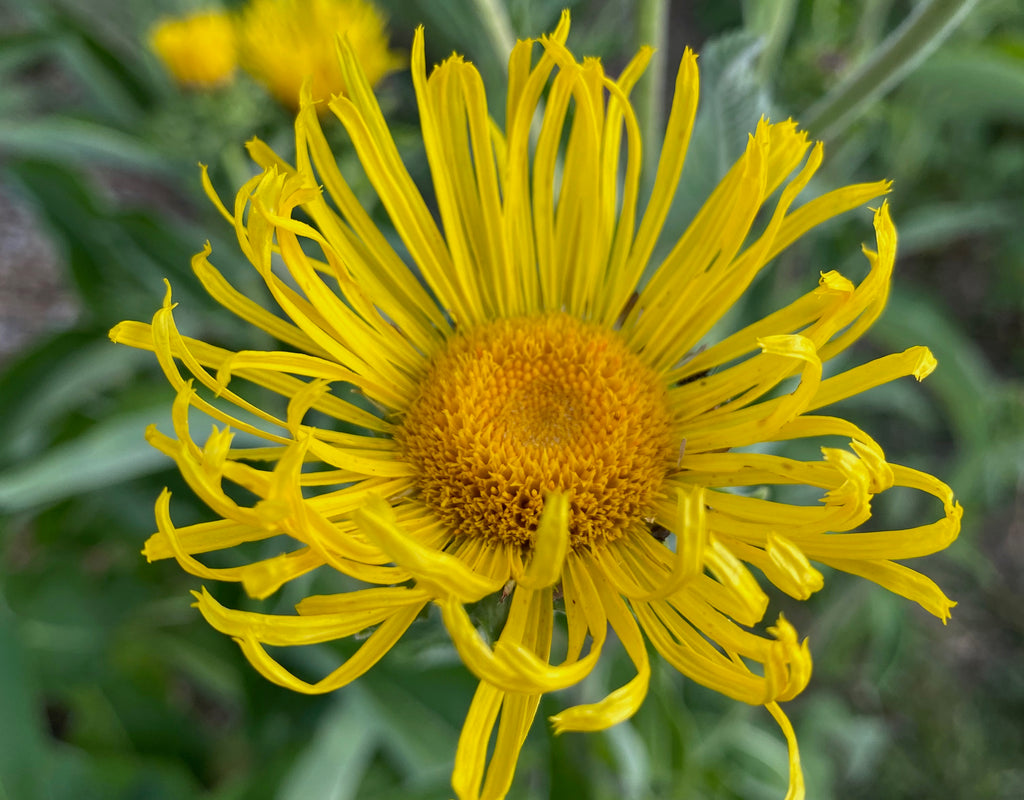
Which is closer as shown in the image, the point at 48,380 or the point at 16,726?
the point at 16,726

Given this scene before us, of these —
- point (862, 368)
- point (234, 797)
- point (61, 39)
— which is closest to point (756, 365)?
point (862, 368)

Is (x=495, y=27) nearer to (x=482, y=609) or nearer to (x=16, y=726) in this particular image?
(x=482, y=609)

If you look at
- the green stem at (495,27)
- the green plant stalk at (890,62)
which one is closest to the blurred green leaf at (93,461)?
the green stem at (495,27)

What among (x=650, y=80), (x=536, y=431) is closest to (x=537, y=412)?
(x=536, y=431)

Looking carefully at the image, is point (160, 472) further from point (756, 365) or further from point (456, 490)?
point (756, 365)

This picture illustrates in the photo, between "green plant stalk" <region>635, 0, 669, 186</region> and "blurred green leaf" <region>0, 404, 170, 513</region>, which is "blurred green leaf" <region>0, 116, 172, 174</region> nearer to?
"blurred green leaf" <region>0, 404, 170, 513</region>

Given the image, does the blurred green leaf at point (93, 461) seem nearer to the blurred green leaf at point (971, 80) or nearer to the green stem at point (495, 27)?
the green stem at point (495, 27)
